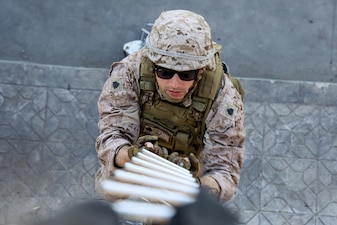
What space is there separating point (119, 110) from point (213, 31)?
239cm

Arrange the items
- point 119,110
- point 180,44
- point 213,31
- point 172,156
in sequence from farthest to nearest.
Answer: point 213,31
point 119,110
point 172,156
point 180,44

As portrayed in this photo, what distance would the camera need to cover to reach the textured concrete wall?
19.4ft

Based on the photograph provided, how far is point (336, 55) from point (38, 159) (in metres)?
2.45

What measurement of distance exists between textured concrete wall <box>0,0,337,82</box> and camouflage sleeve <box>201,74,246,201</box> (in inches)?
85.6

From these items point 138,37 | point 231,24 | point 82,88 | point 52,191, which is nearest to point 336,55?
point 231,24

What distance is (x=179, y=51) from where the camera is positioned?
3.46 m

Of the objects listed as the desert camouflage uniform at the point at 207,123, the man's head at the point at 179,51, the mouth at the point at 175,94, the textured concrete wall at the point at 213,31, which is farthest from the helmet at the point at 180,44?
the textured concrete wall at the point at 213,31

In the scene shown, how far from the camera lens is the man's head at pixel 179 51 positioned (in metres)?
3.47

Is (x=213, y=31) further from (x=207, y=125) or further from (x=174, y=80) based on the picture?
(x=174, y=80)

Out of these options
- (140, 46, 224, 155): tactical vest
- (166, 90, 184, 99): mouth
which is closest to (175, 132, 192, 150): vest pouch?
(140, 46, 224, 155): tactical vest

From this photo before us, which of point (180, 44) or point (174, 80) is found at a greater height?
point (180, 44)

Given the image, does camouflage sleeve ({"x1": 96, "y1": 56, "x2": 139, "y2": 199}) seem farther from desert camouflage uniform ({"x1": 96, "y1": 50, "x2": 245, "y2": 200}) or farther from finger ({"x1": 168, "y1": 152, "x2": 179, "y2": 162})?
finger ({"x1": 168, "y1": 152, "x2": 179, "y2": 162})

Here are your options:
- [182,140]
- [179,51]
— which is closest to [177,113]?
[182,140]

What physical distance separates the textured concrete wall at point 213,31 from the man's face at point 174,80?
2380 millimetres
